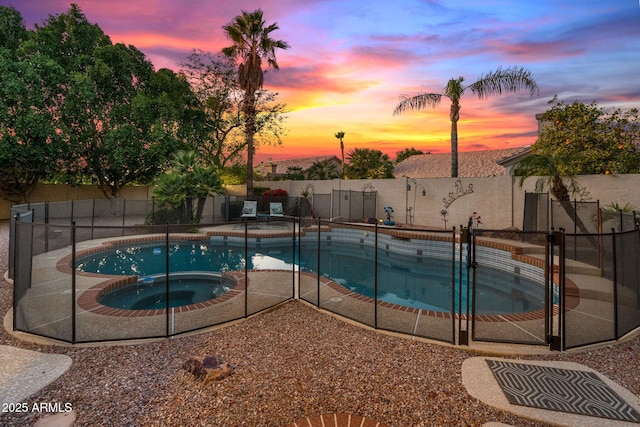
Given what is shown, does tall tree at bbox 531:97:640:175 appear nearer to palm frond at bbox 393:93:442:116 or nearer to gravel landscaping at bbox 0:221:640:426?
palm frond at bbox 393:93:442:116

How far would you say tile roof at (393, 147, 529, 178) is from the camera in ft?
85.7

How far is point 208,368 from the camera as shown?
10.7 feet

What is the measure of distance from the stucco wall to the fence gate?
2.79 m

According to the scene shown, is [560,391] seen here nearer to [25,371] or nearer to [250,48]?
[25,371]

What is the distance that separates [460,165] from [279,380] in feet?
95.1

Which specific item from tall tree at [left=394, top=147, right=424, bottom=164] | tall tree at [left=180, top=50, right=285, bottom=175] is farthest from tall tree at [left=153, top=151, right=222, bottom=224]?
tall tree at [left=394, top=147, right=424, bottom=164]

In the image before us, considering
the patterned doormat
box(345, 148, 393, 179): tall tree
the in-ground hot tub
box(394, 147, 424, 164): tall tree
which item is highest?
box(394, 147, 424, 164): tall tree

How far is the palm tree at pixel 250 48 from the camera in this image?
60.3ft

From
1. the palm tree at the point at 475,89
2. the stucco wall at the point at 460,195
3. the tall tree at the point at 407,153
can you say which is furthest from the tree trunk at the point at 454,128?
the tall tree at the point at 407,153

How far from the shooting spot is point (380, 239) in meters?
12.4

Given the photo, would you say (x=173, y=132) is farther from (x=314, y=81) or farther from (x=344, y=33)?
(x=344, y=33)

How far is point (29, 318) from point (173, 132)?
1749 centimetres

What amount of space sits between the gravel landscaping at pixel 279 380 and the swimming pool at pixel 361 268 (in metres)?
2.20

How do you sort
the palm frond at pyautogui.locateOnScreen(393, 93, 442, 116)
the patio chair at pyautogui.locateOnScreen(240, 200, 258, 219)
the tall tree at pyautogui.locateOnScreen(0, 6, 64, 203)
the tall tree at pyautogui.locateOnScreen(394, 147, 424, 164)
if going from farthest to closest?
the tall tree at pyautogui.locateOnScreen(394, 147, 424, 164), the palm frond at pyautogui.locateOnScreen(393, 93, 442, 116), the patio chair at pyautogui.locateOnScreen(240, 200, 258, 219), the tall tree at pyautogui.locateOnScreen(0, 6, 64, 203)
